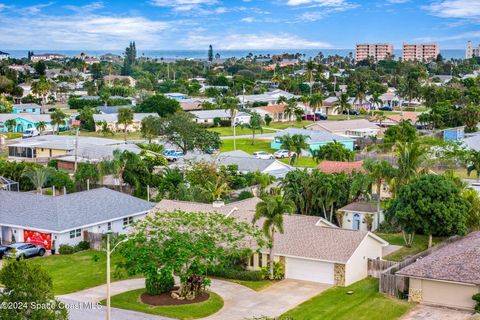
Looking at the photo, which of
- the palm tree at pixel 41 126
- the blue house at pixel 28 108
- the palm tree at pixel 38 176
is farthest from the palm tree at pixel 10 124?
the palm tree at pixel 38 176

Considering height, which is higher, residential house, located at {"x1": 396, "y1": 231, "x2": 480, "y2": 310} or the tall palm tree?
the tall palm tree

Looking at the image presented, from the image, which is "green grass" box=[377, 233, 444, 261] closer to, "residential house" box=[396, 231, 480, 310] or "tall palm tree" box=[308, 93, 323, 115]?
"residential house" box=[396, 231, 480, 310]

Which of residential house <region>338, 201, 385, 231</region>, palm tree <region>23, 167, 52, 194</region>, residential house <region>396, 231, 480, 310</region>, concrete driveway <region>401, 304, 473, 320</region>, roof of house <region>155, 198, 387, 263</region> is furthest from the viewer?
palm tree <region>23, 167, 52, 194</region>

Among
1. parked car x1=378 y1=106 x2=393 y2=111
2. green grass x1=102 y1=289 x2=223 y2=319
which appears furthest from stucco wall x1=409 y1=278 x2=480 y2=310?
parked car x1=378 y1=106 x2=393 y2=111

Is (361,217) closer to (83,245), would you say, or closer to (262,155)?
(83,245)

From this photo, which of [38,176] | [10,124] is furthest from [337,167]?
[10,124]
